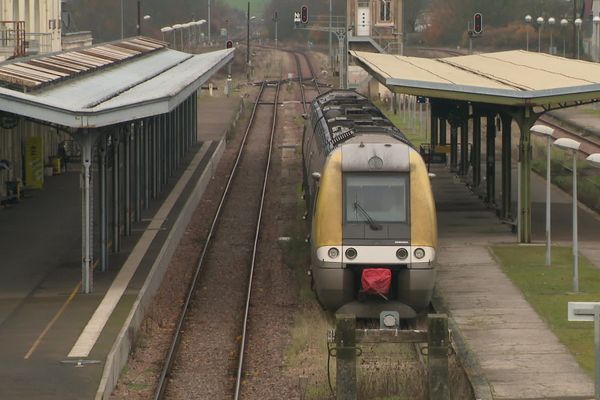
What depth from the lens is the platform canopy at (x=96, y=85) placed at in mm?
19875

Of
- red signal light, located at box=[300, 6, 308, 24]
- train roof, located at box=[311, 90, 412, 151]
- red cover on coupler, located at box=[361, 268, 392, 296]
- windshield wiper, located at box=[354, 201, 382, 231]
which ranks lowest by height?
red cover on coupler, located at box=[361, 268, 392, 296]

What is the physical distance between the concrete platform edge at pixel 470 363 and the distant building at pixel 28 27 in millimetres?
21385

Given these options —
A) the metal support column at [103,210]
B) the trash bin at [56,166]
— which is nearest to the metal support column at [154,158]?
the trash bin at [56,166]

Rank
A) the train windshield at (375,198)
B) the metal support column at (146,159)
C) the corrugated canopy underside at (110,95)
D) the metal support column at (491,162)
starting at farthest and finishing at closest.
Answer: the metal support column at (491,162), the metal support column at (146,159), the corrugated canopy underside at (110,95), the train windshield at (375,198)

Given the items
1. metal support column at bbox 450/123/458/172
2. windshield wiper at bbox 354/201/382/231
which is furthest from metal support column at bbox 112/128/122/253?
metal support column at bbox 450/123/458/172

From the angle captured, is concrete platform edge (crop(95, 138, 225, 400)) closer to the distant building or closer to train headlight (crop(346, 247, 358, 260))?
train headlight (crop(346, 247, 358, 260))

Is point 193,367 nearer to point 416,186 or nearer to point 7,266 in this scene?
point 416,186

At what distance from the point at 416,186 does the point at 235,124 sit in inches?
1395

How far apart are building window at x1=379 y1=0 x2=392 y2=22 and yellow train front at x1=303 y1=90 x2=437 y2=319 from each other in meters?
57.0

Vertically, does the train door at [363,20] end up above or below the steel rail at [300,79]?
above

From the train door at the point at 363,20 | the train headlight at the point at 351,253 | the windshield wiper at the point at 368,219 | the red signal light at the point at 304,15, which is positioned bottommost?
the train headlight at the point at 351,253

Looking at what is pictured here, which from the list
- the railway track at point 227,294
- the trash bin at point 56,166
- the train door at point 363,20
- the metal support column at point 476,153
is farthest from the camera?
the train door at point 363,20

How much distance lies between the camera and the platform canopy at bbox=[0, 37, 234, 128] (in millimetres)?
19875

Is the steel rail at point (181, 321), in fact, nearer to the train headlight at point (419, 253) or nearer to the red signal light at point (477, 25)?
the train headlight at point (419, 253)
